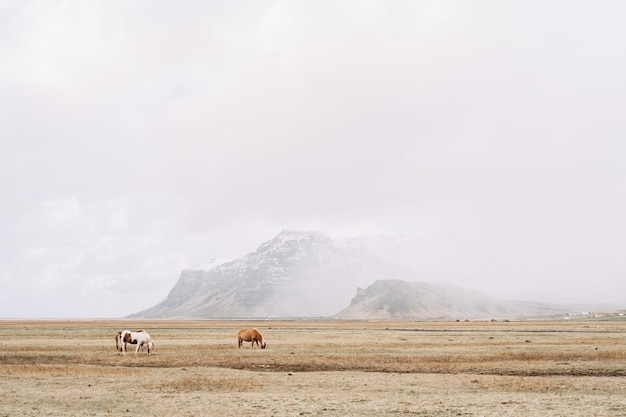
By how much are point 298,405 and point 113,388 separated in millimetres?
10325

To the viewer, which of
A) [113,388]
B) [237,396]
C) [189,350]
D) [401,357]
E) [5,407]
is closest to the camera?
[5,407]

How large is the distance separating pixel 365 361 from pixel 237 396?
17192mm

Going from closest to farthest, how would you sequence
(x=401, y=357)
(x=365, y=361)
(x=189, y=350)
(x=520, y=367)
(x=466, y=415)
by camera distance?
(x=466, y=415), (x=520, y=367), (x=365, y=361), (x=401, y=357), (x=189, y=350)

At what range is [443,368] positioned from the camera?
33.5 meters

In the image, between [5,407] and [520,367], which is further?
[520,367]

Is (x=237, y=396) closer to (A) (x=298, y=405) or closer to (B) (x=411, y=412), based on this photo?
(A) (x=298, y=405)

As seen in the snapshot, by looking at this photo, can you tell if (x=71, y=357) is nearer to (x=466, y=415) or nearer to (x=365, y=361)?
(x=365, y=361)

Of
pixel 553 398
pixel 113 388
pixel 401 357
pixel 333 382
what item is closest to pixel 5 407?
pixel 113 388

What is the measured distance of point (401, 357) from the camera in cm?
4025

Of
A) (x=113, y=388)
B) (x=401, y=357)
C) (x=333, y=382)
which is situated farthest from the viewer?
(x=401, y=357)

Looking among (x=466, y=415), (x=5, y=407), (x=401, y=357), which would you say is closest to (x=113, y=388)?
(x=5, y=407)

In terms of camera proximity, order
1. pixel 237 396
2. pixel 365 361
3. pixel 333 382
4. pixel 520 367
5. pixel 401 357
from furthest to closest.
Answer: pixel 401 357 → pixel 365 361 → pixel 520 367 → pixel 333 382 → pixel 237 396

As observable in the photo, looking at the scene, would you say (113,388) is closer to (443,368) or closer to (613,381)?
(443,368)

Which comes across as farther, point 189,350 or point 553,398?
point 189,350
